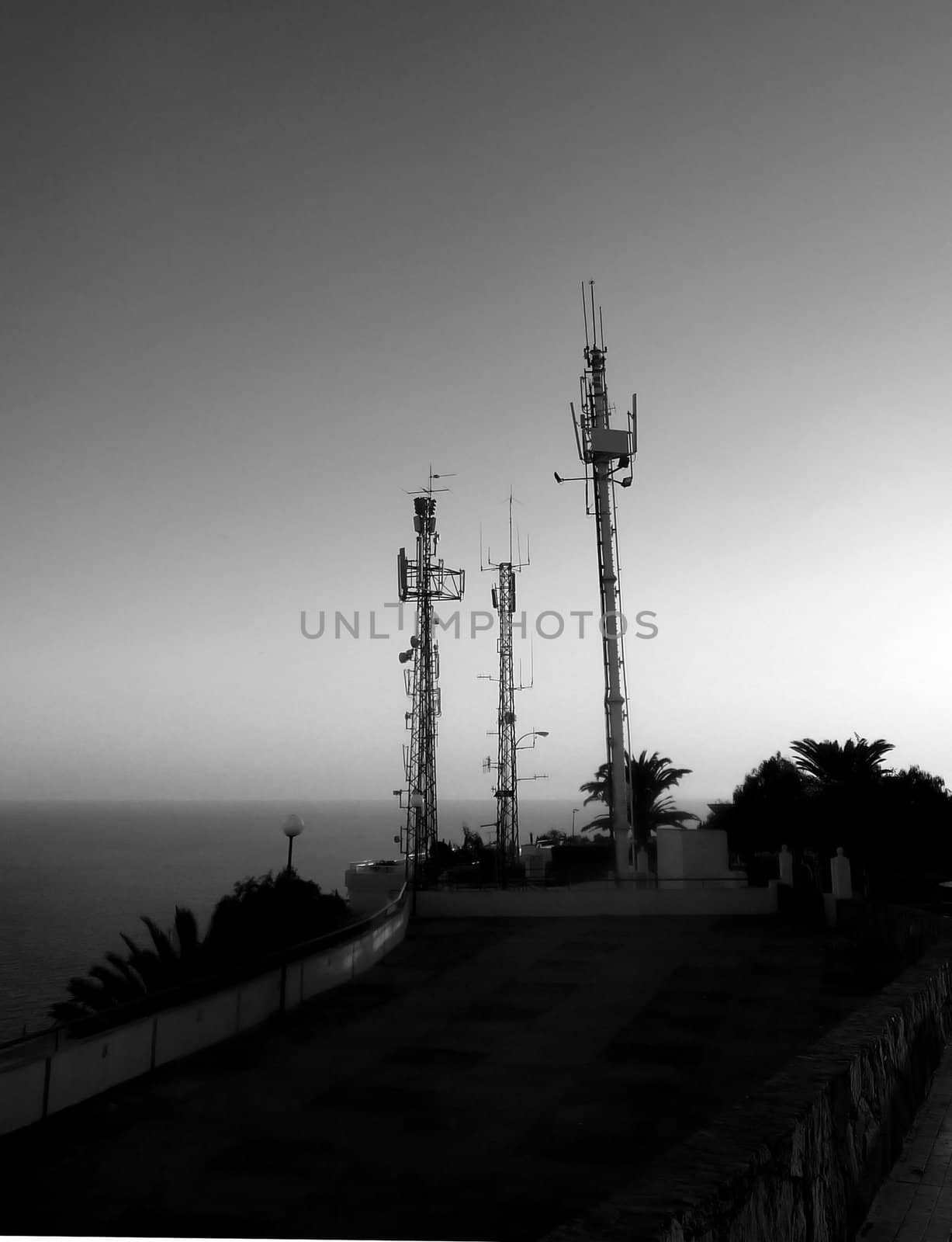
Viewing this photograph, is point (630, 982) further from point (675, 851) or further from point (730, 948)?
point (675, 851)

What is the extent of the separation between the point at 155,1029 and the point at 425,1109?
12.1ft

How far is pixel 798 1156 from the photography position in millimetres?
4750

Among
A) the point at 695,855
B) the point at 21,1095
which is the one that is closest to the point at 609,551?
the point at 695,855

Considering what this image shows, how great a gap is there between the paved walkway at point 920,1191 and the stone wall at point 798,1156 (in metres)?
0.09

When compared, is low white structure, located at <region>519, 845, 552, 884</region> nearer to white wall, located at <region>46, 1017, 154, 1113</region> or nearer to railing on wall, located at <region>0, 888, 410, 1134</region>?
railing on wall, located at <region>0, 888, 410, 1134</region>

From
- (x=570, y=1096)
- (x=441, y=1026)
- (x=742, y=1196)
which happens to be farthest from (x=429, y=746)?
(x=742, y=1196)

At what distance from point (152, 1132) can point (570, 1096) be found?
4.29 m

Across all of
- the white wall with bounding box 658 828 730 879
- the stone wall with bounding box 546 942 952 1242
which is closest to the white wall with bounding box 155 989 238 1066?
the stone wall with bounding box 546 942 952 1242

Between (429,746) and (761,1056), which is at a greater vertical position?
(429,746)

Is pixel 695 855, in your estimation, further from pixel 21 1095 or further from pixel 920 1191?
pixel 920 1191

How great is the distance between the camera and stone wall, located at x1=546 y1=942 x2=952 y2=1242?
3744mm

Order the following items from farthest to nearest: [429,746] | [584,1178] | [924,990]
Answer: [429,746] → [924,990] → [584,1178]

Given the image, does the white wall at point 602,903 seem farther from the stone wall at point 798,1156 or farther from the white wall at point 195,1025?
the stone wall at point 798,1156

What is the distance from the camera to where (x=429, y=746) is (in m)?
43.1
